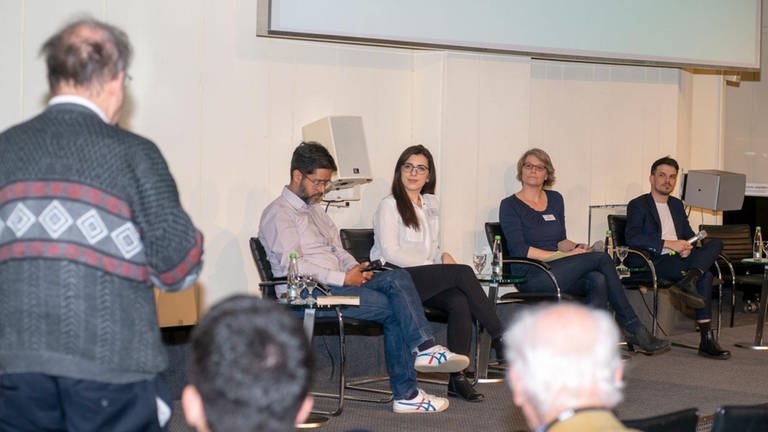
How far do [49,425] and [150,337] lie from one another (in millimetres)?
288

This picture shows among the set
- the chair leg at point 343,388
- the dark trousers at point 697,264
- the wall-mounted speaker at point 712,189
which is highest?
the wall-mounted speaker at point 712,189

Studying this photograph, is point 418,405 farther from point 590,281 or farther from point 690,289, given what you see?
point 690,289

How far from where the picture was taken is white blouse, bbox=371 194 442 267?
5.37 m

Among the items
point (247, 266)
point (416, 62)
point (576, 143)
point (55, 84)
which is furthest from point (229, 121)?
point (55, 84)

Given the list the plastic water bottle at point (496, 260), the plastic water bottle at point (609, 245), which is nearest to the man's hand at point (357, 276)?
the plastic water bottle at point (496, 260)

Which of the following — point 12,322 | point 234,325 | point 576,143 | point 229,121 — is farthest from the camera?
point 576,143

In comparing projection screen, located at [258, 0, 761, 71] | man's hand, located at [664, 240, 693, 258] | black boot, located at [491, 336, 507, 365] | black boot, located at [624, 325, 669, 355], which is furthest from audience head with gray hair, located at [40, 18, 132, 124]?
man's hand, located at [664, 240, 693, 258]

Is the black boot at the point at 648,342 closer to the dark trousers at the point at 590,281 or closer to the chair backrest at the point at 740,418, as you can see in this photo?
the dark trousers at the point at 590,281

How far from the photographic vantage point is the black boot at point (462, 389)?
16.7 feet

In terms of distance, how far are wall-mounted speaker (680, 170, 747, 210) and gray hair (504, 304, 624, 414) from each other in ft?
19.9

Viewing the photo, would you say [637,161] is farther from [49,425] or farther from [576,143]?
[49,425]

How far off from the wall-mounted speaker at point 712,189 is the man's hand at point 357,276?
3465 millimetres

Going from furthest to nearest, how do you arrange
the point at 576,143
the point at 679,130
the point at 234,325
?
the point at 679,130
the point at 576,143
the point at 234,325

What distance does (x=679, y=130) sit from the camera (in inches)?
303
